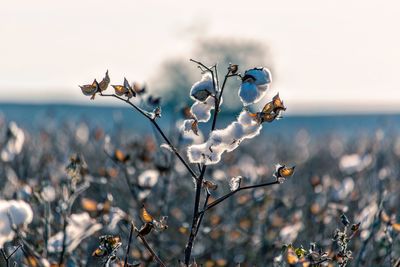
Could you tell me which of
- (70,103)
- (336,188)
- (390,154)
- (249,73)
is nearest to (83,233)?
(249,73)

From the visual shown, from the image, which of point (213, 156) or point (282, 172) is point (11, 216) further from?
point (282, 172)

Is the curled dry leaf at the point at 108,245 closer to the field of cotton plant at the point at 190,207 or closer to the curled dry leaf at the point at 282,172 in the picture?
the field of cotton plant at the point at 190,207

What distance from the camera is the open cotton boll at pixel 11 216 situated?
2590mm

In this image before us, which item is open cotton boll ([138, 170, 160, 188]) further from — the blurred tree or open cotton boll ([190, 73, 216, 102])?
the blurred tree

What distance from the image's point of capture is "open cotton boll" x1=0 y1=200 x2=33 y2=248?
102 inches

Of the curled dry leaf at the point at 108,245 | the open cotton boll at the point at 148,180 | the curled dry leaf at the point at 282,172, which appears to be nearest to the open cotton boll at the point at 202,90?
the curled dry leaf at the point at 282,172

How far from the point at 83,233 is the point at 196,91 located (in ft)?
4.12

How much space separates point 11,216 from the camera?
8.80 ft

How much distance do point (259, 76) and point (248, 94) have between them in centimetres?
6

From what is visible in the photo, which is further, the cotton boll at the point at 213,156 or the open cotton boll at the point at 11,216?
the open cotton boll at the point at 11,216

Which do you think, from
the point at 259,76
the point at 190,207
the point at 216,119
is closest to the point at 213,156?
the point at 216,119

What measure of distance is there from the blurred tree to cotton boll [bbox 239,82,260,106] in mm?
35753

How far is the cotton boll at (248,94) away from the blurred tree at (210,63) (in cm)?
3575

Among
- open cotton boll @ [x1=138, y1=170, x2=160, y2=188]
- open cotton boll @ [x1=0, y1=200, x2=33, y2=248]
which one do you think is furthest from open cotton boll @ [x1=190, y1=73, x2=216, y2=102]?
open cotton boll @ [x1=138, y1=170, x2=160, y2=188]
